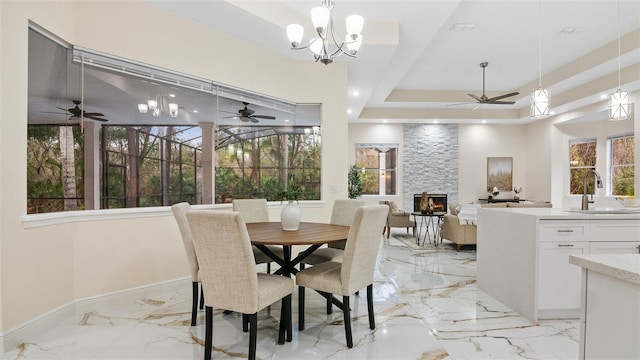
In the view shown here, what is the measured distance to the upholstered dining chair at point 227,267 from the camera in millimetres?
1931

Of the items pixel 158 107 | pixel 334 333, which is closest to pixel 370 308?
pixel 334 333

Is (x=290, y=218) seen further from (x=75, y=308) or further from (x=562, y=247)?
(x=562, y=247)

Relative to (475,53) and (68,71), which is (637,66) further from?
(68,71)

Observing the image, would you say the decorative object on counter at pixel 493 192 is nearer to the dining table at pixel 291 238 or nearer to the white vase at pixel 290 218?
the dining table at pixel 291 238

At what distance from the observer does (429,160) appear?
9344mm

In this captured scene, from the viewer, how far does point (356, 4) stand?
364 cm

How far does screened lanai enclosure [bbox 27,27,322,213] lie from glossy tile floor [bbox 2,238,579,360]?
101 centimetres

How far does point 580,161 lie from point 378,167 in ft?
15.8

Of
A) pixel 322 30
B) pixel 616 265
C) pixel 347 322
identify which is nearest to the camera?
pixel 616 265

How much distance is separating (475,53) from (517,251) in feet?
12.4

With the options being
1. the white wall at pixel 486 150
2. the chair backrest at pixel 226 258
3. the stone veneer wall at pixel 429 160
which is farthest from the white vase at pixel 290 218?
the white wall at pixel 486 150

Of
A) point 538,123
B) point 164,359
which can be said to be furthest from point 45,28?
point 538,123

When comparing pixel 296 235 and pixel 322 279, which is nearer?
pixel 322 279

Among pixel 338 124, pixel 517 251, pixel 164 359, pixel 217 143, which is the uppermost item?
pixel 338 124
